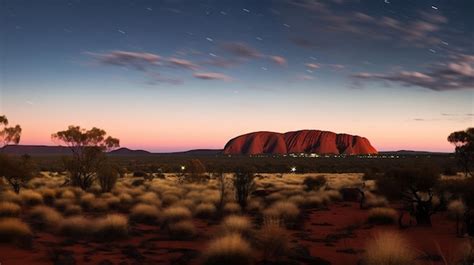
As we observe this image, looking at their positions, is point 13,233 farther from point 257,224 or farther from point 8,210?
point 257,224

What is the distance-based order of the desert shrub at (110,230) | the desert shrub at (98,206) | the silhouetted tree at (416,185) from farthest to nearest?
the desert shrub at (98,206) → the silhouetted tree at (416,185) → the desert shrub at (110,230)

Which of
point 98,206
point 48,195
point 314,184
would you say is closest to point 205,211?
point 98,206

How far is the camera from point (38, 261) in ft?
36.6

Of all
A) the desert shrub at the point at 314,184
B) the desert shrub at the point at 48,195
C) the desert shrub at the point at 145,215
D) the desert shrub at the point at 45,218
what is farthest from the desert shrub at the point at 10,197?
A: the desert shrub at the point at 314,184

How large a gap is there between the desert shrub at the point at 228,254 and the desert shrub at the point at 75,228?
5.78m

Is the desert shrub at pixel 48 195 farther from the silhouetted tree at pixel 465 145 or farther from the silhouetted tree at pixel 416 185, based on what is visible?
the silhouetted tree at pixel 465 145

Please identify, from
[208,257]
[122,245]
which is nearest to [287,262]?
[208,257]

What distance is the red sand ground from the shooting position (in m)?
11.7

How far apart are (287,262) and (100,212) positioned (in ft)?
41.3

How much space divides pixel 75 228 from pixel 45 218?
316cm

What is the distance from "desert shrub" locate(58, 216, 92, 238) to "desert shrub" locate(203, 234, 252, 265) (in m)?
5.78

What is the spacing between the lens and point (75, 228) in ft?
49.4

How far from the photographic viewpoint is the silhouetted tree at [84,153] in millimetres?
31047

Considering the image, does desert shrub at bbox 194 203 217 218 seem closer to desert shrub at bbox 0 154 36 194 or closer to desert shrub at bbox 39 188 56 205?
desert shrub at bbox 39 188 56 205
